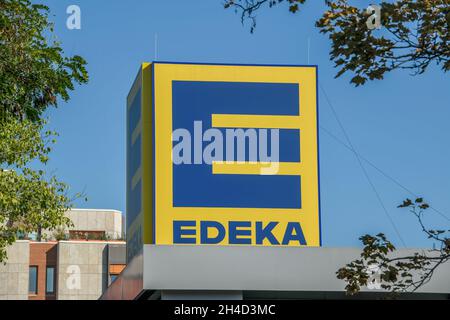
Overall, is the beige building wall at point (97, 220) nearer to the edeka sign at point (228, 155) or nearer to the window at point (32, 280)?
the window at point (32, 280)

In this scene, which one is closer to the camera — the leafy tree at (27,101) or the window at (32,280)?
the leafy tree at (27,101)

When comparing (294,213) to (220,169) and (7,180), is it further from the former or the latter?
(7,180)

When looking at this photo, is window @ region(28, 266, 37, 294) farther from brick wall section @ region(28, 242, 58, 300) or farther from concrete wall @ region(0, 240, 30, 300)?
concrete wall @ region(0, 240, 30, 300)

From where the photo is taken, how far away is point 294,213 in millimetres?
44750

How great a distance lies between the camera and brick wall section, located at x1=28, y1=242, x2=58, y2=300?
98.8 meters

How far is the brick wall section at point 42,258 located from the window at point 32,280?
1.27ft

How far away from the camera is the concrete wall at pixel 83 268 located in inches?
3841

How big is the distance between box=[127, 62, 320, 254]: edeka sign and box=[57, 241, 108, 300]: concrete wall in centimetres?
5228

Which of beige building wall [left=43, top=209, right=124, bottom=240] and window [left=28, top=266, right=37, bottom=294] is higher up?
beige building wall [left=43, top=209, right=124, bottom=240]

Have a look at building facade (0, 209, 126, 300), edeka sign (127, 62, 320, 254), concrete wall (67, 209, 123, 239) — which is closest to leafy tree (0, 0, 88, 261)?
Result: edeka sign (127, 62, 320, 254)

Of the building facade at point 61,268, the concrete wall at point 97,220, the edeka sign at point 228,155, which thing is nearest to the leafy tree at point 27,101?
the edeka sign at point 228,155

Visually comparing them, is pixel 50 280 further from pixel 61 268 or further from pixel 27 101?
pixel 27 101
